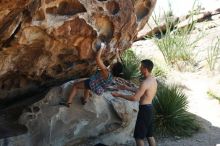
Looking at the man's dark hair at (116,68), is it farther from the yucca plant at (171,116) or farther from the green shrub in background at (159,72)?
the green shrub in background at (159,72)

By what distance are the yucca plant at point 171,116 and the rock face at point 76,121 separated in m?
1.01

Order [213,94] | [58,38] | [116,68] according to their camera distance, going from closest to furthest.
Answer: [58,38] → [116,68] → [213,94]

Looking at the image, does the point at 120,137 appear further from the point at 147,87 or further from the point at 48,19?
the point at 48,19

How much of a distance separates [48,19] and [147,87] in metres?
1.71

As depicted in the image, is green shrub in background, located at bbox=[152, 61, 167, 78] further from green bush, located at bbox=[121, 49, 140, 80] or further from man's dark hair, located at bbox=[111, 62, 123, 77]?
man's dark hair, located at bbox=[111, 62, 123, 77]

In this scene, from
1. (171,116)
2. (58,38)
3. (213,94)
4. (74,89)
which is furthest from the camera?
(213,94)

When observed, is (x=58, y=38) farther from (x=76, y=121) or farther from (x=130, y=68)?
(x=130, y=68)

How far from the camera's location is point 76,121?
741 centimetres

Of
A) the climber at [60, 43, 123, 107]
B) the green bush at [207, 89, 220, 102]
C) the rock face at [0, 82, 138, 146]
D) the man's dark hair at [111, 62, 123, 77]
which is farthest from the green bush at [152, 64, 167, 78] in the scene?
the climber at [60, 43, 123, 107]

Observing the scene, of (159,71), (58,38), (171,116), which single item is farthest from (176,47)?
(58,38)

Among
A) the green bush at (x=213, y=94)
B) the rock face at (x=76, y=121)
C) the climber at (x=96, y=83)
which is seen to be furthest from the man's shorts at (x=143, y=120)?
the green bush at (x=213, y=94)

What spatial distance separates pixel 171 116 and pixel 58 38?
9.52 feet

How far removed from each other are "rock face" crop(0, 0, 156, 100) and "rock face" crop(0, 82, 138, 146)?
0.51m

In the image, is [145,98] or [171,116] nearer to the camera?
[145,98]
